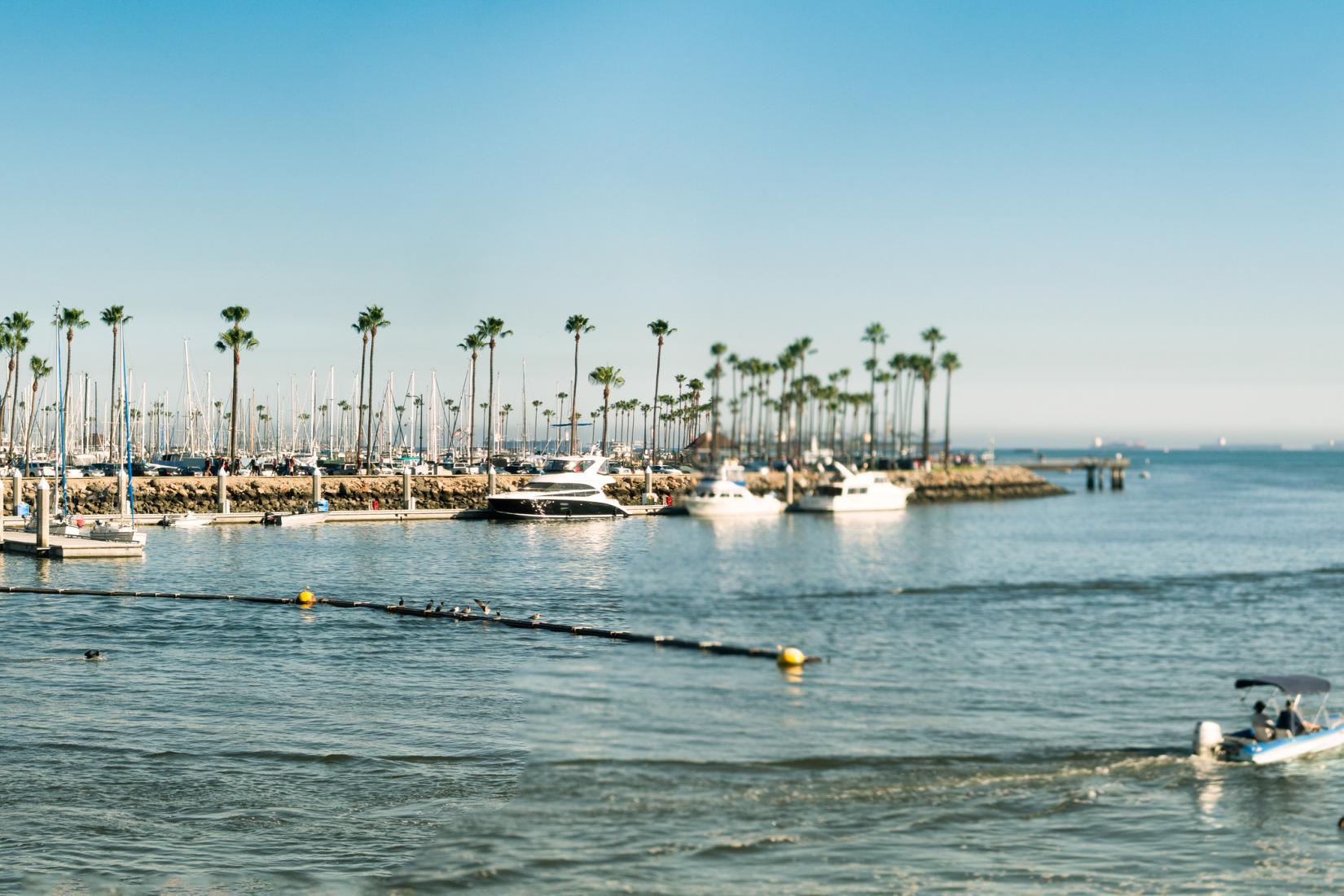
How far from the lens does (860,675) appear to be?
3070 cm

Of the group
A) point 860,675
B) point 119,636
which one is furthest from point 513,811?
point 119,636

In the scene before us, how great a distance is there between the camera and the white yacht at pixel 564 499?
7706cm

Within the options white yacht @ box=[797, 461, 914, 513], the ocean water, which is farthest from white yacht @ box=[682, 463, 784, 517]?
the ocean water

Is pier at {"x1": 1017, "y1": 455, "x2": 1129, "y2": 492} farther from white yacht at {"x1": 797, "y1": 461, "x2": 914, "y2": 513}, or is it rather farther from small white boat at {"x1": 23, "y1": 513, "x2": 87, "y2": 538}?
small white boat at {"x1": 23, "y1": 513, "x2": 87, "y2": 538}

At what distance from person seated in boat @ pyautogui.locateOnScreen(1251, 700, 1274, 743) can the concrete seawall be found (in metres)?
63.2

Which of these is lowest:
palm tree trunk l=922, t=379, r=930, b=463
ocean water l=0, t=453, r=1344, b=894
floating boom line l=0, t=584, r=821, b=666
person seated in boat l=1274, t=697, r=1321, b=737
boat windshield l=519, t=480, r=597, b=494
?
ocean water l=0, t=453, r=1344, b=894

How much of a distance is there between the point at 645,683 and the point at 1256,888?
14744mm

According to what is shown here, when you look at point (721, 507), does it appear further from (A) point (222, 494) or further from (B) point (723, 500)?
(A) point (222, 494)

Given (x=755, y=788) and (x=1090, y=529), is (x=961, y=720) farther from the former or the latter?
(x=1090, y=529)

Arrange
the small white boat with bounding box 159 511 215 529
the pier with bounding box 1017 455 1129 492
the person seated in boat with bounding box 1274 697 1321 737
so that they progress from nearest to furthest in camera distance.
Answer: the person seated in boat with bounding box 1274 697 1321 737 → the small white boat with bounding box 159 511 215 529 → the pier with bounding box 1017 455 1129 492

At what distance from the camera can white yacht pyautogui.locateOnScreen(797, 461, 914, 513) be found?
Answer: 9612 centimetres

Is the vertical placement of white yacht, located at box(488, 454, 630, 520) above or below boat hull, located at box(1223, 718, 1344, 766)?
above

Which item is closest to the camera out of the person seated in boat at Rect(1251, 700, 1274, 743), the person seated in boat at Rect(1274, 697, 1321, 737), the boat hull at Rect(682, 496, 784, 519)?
the person seated in boat at Rect(1251, 700, 1274, 743)

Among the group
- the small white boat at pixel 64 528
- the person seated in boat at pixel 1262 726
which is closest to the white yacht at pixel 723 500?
the small white boat at pixel 64 528
